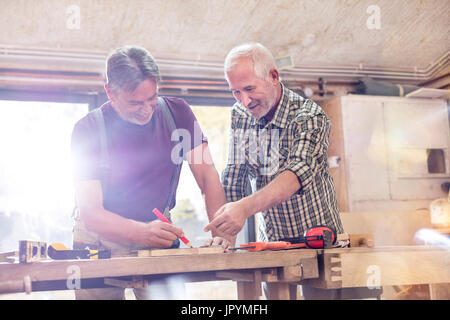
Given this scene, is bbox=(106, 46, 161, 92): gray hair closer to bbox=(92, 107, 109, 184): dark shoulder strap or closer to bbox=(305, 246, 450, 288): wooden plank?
bbox=(92, 107, 109, 184): dark shoulder strap

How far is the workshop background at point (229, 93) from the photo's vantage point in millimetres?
3825

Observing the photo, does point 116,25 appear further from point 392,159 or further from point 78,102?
point 392,159

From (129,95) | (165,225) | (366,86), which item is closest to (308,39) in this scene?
(366,86)

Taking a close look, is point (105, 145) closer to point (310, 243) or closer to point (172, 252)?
point (172, 252)

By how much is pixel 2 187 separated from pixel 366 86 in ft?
11.3

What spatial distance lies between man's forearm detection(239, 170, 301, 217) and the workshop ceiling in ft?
7.56

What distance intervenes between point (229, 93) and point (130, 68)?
2968 millimetres

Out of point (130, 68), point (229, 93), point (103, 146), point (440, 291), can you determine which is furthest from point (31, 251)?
point (229, 93)

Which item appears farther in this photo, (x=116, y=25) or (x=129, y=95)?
(x=116, y=25)

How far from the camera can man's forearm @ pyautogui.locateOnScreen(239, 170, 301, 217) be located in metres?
1.77

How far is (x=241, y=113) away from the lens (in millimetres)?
2355

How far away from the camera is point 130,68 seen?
178 cm

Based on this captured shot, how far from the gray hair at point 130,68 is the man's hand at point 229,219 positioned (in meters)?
0.57

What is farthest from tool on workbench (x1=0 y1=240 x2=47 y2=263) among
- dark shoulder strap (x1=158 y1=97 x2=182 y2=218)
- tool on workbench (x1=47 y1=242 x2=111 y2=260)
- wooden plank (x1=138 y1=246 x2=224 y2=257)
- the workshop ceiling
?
the workshop ceiling
